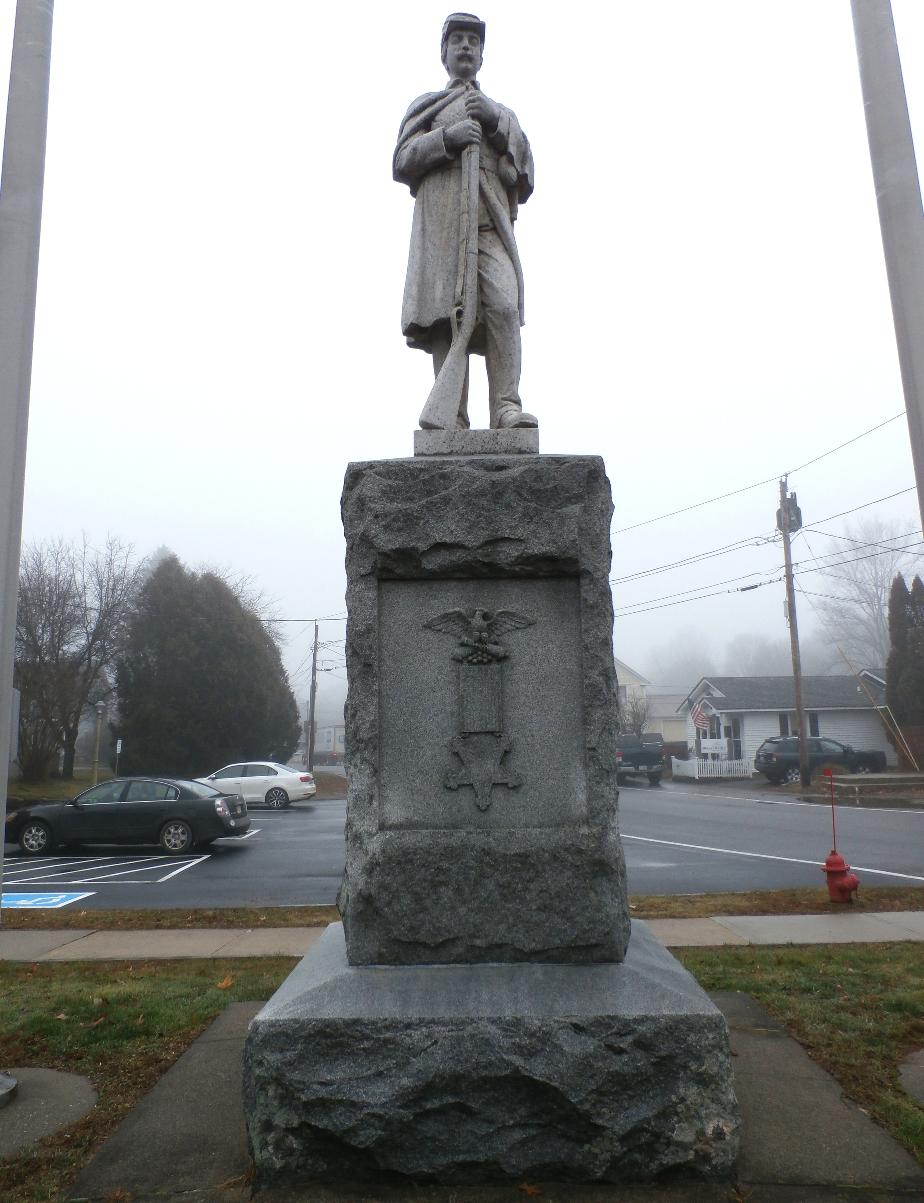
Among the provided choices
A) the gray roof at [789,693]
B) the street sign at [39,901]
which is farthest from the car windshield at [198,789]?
the gray roof at [789,693]

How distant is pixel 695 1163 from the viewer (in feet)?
9.55

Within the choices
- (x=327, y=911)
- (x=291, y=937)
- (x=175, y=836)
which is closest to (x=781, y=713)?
(x=175, y=836)

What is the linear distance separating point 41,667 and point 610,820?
29.4 metres

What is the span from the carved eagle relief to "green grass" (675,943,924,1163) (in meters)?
2.29

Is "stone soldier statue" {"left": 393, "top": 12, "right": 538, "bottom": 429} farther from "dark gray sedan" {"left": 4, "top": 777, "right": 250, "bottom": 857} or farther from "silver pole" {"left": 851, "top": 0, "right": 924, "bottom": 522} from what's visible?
"dark gray sedan" {"left": 4, "top": 777, "right": 250, "bottom": 857}

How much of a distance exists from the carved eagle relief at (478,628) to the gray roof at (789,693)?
39.7m

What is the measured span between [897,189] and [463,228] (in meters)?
2.09

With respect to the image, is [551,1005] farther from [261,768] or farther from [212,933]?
[261,768]

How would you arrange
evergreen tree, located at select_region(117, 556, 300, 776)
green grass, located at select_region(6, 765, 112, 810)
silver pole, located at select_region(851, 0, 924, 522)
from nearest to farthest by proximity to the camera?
silver pole, located at select_region(851, 0, 924, 522) < green grass, located at select_region(6, 765, 112, 810) < evergreen tree, located at select_region(117, 556, 300, 776)

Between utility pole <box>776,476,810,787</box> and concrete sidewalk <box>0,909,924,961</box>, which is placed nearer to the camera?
concrete sidewalk <box>0,909,924,961</box>

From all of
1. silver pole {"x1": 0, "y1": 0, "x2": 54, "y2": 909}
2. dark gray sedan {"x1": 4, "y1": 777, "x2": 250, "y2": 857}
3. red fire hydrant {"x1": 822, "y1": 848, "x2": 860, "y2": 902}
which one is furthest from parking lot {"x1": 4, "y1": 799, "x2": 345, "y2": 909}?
silver pole {"x1": 0, "y1": 0, "x2": 54, "y2": 909}

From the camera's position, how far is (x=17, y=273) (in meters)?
4.41

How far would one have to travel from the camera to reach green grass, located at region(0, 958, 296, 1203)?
3.28 m

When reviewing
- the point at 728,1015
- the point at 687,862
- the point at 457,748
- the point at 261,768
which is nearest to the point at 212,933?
the point at 728,1015
